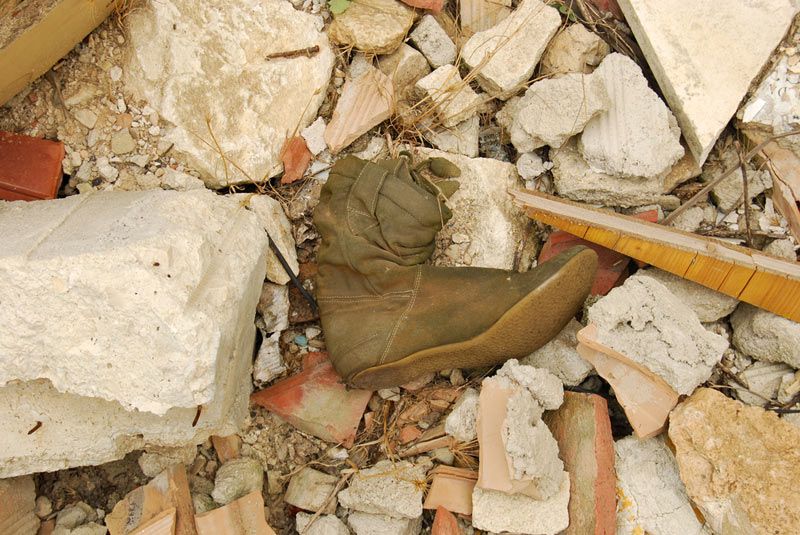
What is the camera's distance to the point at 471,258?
2674 mm

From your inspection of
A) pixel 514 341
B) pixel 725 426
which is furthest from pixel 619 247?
pixel 725 426

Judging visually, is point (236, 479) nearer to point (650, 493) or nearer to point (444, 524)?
point (444, 524)

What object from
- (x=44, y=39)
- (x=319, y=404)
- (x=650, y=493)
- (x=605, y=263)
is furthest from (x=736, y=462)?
(x=44, y=39)

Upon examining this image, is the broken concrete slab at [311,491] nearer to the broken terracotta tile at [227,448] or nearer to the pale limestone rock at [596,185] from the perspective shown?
the broken terracotta tile at [227,448]

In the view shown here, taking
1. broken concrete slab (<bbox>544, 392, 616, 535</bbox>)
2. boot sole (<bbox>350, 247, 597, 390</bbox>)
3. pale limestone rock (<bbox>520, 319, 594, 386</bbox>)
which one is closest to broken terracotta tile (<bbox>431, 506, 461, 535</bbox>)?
broken concrete slab (<bbox>544, 392, 616, 535</bbox>)

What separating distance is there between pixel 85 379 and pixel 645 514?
1863mm

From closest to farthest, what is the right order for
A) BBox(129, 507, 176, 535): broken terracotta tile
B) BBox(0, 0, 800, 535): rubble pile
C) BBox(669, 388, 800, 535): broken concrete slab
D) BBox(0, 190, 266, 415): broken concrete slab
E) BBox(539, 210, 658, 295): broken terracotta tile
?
BBox(0, 190, 266, 415): broken concrete slab, BBox(669, 388, 800, 535): broken concrete slab, BBox(0, 0, 800, 535): rubble pile, BBox(129, 507, 176, 535): broken terracotta tile, BBox(539, 210, 658, 295): broken terracotta tile

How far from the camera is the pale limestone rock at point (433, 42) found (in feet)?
9.11

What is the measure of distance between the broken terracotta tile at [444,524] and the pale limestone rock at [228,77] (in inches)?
57.4

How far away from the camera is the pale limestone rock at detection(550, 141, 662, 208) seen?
2.56 meters

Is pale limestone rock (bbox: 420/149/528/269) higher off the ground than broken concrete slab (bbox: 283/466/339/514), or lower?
higher

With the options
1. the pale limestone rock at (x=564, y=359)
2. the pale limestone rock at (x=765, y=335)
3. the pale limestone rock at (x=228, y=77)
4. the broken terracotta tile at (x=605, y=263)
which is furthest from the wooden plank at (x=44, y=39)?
the pale limestone rock at (x=765, y=335)

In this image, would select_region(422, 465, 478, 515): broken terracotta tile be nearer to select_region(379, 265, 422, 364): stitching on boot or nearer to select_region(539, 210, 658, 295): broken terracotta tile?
select_region(379, 265, 422, 364): stitching on boot

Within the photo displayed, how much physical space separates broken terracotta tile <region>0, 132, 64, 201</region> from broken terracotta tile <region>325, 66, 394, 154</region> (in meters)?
1.05
